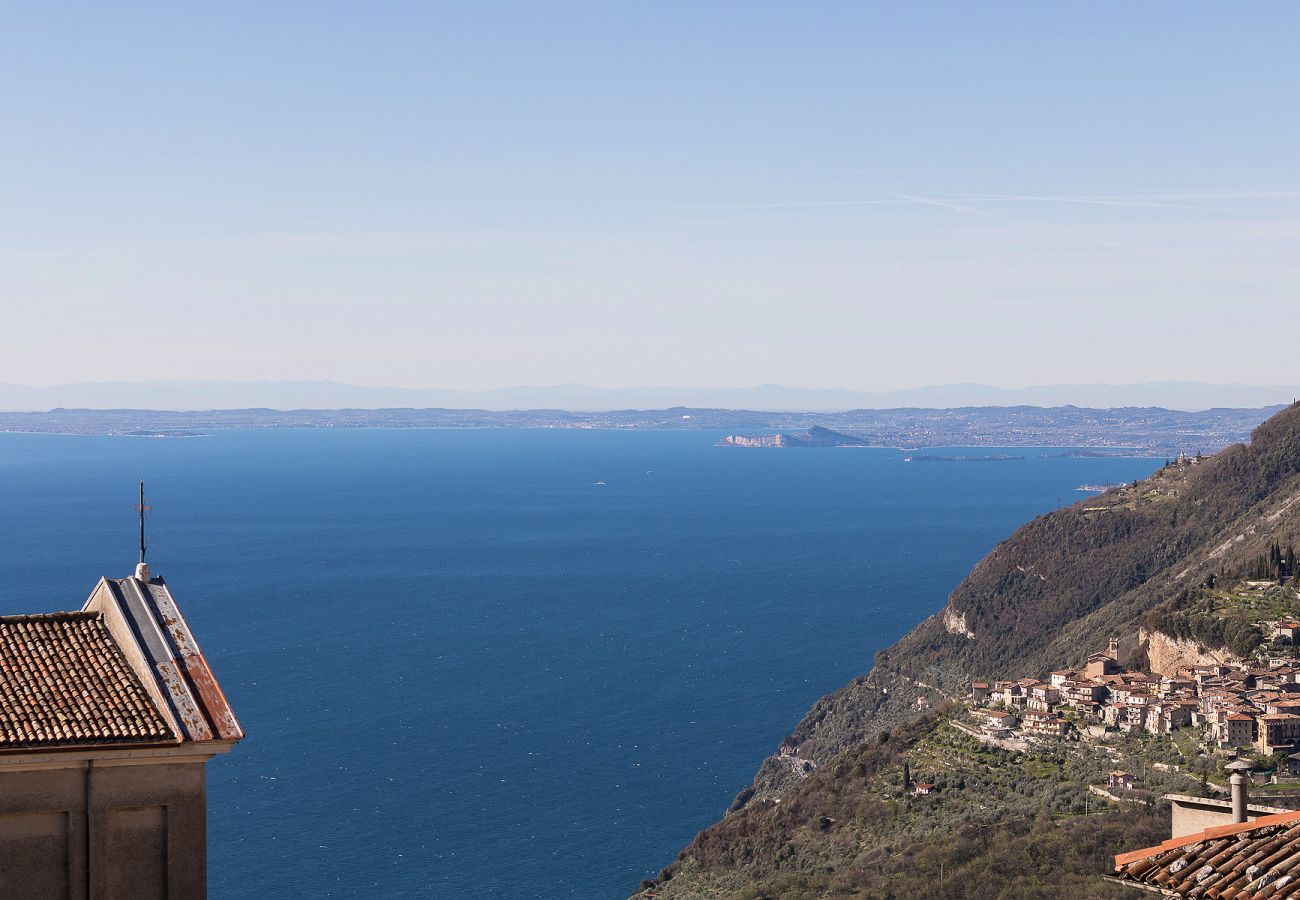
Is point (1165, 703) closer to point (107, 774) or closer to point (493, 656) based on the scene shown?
point (493, 656)

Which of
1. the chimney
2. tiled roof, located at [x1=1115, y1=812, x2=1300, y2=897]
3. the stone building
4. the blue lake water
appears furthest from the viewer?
the blue lake water

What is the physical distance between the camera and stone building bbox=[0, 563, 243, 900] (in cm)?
781

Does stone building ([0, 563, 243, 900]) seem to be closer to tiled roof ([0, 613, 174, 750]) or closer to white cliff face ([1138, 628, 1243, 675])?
tiled roof ([0, 613, 174, 750])

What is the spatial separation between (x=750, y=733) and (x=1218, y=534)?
30317mm

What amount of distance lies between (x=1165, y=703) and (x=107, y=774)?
4674 cm

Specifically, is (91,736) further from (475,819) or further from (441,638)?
(441,638)

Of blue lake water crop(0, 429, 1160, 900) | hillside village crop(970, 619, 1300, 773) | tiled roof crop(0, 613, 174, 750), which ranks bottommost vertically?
blue lake water crop(0, 429, 1160, 900)

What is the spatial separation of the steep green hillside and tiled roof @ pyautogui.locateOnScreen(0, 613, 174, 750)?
27.0 m

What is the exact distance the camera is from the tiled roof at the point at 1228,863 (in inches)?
302

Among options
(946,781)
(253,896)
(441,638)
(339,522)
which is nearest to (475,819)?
(253,896)

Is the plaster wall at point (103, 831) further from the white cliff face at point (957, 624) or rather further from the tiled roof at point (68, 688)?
the white cliff face at point (957, 624)

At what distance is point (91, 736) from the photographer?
25.9 feet

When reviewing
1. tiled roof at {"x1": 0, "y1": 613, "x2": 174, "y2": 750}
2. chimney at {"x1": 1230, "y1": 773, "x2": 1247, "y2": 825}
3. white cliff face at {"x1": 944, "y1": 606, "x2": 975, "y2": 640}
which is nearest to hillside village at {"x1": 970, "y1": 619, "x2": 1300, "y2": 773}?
white cliff face at {"x1": 944, "y1": 606, "x2": 975, "y2": 640}

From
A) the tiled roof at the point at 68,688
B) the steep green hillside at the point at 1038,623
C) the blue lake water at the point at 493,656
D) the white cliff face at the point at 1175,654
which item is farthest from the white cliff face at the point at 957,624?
the tiled roof at the point at 68,688
